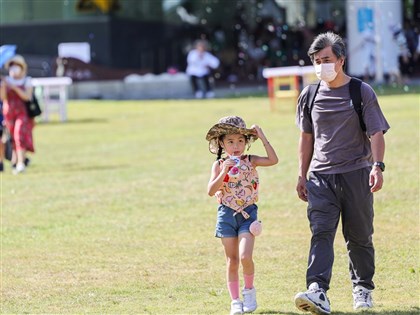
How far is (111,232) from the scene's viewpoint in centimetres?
1268

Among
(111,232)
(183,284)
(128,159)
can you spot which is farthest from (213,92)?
(183,284)

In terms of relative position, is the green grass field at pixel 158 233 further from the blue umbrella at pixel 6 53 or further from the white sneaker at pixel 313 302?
the blue umbrella at pixel 6 53

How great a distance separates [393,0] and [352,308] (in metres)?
29.1

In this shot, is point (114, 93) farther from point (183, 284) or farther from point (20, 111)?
point (183, 284)

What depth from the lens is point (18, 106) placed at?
60.8 feet

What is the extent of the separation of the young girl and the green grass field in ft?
0.86

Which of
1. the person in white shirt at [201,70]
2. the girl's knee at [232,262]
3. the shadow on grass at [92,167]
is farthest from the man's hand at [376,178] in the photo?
the person in white shirt at [201,70]

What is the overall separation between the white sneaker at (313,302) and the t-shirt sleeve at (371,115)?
3.56 feet

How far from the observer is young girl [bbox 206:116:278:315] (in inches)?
314

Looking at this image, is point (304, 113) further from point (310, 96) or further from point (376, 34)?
point (376, 34)

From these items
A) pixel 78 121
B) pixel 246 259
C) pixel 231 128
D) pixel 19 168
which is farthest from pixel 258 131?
pixel 78 121

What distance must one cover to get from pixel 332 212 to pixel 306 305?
667mm

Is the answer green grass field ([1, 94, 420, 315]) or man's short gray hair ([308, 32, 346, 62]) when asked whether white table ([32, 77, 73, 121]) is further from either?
man's short gray hair ([308, 32, 346, 62])

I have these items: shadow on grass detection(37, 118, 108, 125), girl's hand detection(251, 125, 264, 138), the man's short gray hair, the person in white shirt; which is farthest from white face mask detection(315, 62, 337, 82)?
the person in white shirt
